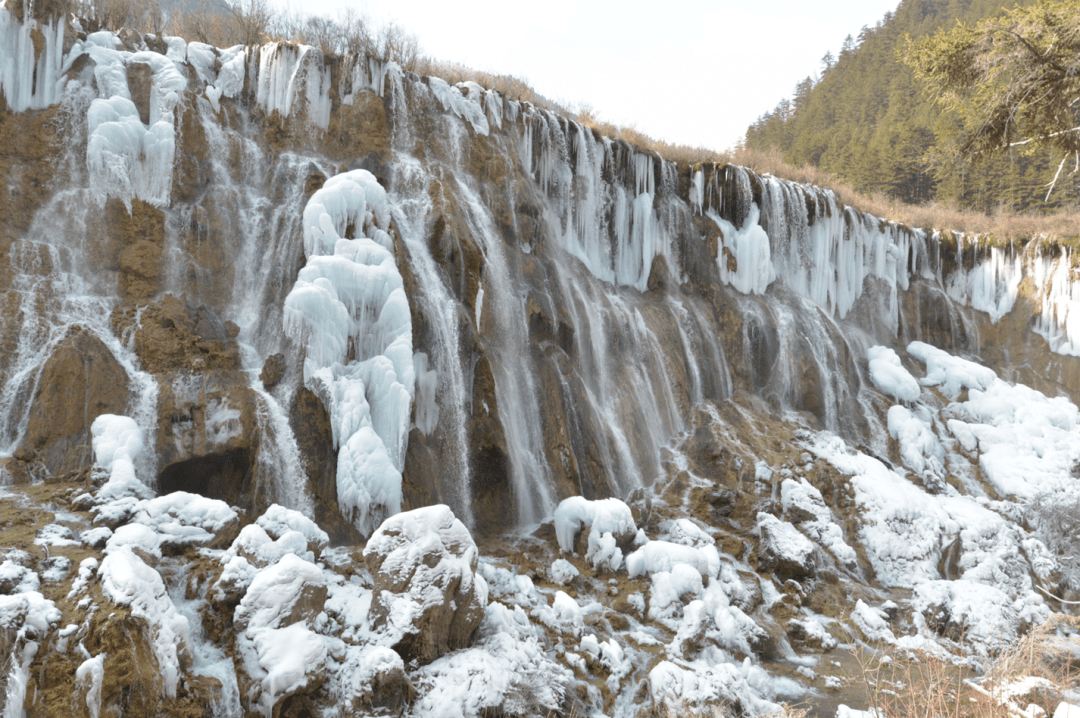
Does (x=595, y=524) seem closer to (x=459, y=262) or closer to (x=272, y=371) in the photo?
(x=459, y=262)

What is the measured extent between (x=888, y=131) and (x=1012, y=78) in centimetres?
3476

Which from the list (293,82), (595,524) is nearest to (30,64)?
(293,82)

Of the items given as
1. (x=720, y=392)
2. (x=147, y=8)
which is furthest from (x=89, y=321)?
(x=720, y=392)

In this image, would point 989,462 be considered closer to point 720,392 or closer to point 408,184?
point 720,392

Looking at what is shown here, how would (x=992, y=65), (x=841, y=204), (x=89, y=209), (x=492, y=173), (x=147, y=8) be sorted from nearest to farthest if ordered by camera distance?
(x=992, y=65) → (x=89, y=209) → (x=492, y=173) → (x=147, y=8) → (x=841, y=204)

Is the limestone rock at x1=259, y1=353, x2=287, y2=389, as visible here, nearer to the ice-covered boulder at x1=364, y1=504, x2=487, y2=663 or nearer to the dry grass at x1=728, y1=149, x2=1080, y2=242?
the ice-covered boulder at x1=364, y1=504, x2=487, y2=663

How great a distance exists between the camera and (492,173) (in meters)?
13.7

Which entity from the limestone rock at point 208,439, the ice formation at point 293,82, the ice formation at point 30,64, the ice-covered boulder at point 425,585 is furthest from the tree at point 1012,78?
the ice formation at point 30,64

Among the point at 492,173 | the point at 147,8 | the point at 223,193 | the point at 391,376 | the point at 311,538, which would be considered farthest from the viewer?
the point at 147,8

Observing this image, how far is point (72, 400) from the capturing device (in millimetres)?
8211

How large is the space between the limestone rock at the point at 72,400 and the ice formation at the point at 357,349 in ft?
8.35

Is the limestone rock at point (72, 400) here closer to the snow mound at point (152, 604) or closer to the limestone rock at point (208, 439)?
the limestone rock at point (208, 439)

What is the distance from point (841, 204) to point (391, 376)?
1814 centimetres

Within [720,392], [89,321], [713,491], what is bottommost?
[713,491]
